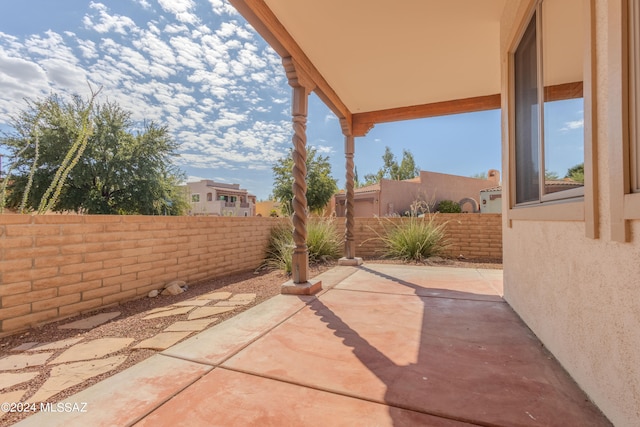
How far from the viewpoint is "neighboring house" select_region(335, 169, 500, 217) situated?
53.2 feet

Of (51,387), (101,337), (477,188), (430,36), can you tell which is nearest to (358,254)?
(430,36)

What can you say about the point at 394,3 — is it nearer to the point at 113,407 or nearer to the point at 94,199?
the point at 113,407

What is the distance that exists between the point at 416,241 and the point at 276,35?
3772 mm

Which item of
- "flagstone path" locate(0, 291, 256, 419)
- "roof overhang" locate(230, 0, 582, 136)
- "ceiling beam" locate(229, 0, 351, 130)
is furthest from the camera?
"roof overhang" locate(230, 0, 582, 136)

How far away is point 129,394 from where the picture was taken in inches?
48.4

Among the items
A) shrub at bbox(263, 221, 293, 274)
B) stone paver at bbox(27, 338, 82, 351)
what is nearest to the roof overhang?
shrub at bbox(263, 221, 293, 274)

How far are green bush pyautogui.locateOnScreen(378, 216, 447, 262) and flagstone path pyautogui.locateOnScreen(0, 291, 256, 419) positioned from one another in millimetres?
3372

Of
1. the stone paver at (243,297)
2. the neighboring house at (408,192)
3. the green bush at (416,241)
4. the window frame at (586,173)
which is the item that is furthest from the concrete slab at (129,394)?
the neighboring house at (408,192)

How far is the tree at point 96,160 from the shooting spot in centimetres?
726

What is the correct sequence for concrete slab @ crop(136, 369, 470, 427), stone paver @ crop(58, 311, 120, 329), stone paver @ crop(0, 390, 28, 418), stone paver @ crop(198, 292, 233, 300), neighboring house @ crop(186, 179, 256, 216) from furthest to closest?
neighboring house @ crop(186, 179, 256, 216) < stone paver @ crop(198, 292, 233, 300) < stone paver @ crop(58, 311, 120, 329) < stone paver @ crop(0, 390, 28, 418) < concrete slab @ crop(136, 369, 470, 427)

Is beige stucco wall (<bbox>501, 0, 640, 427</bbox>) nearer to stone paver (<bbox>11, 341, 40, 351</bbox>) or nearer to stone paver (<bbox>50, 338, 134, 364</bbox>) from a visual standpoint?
stone paver (<bbox>50, 338, 134, 364</bbox>)

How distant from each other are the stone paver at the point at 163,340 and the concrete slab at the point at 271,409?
23.8 inches

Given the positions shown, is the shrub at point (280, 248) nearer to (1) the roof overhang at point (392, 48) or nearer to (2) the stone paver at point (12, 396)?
(1) the roof overhang at point (392, 48)

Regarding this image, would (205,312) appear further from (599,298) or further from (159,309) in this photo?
(599,298)
